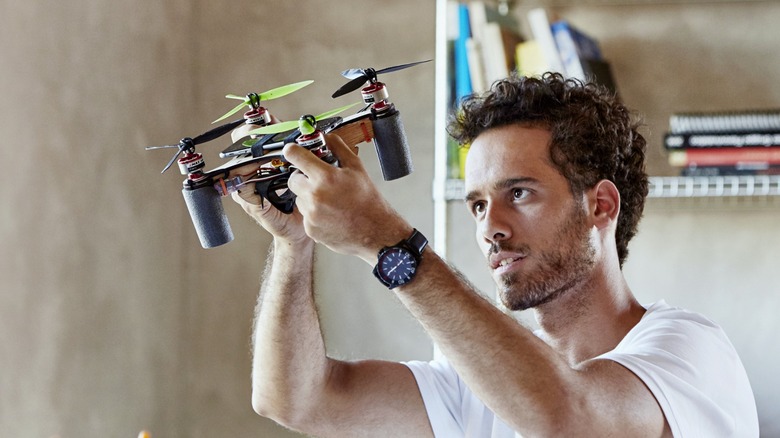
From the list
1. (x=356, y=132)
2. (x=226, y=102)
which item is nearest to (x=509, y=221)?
(x=356, y=132)

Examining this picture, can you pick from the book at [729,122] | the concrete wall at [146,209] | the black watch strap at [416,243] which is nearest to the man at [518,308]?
the black watch strap at [416,243]

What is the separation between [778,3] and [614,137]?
1128 mm

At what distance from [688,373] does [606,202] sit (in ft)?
1.49

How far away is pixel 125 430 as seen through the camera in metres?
2.24

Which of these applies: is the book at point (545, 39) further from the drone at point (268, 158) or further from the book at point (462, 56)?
the drone at point (268, 158)

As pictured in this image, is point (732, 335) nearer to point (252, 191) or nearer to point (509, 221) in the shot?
point (509, 221)

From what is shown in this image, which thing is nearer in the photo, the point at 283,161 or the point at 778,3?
the point at 283,161

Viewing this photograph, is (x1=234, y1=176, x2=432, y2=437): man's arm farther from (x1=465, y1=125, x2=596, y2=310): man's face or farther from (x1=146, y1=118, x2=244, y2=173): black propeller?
(x1=465, y1=125, x2=596, y2=310): man's face

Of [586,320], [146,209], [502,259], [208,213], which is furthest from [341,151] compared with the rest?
[146,209]

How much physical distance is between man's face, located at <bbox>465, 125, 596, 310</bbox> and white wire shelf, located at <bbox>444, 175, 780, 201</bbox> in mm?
894

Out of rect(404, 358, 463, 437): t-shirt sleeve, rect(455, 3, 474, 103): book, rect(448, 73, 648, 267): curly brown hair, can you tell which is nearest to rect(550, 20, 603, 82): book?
rect(455, 3, 474, 103): book

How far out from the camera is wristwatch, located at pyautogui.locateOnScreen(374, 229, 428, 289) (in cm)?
119

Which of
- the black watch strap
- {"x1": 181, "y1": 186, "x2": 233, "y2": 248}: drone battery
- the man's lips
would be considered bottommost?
the man's lips

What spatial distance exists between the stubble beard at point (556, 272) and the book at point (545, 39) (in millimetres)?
925
